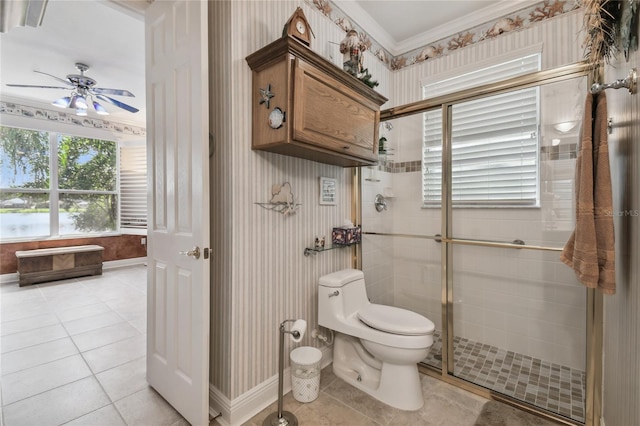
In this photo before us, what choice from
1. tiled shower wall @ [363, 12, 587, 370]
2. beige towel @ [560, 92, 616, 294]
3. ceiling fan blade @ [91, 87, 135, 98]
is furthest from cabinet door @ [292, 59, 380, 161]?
ceiling fan blade @ [91, 87, 135, 98]

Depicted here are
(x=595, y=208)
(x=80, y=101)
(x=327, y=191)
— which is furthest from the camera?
(x=80, y=101)

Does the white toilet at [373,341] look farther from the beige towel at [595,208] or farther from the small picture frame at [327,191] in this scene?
the beige towel at [595,208]

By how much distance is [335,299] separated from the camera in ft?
6.52

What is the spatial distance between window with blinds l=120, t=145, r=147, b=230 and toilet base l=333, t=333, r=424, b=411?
506 cm

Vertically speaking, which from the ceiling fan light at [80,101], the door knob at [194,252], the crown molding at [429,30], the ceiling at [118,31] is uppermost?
the ceiling at [118,31]

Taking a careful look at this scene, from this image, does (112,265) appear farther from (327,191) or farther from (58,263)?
(327,191)

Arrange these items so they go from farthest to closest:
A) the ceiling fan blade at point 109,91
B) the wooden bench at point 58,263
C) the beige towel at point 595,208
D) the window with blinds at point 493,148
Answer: the wooden bench at point 58,263
the ceiling fan blade at point 109,91
the window with blinds at point 493,148
the beige towel at point 595,208

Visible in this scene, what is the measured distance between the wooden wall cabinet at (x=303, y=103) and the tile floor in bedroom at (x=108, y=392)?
1.53m

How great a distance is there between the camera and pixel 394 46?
296 cm

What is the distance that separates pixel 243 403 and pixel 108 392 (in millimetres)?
949

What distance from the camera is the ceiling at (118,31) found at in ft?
7.91

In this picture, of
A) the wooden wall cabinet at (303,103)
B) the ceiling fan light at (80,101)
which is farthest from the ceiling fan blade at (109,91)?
the wooden wall cabinet at (303,103)

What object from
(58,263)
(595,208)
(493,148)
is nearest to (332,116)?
(595,208)

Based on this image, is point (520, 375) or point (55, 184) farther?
point (55, 184)
